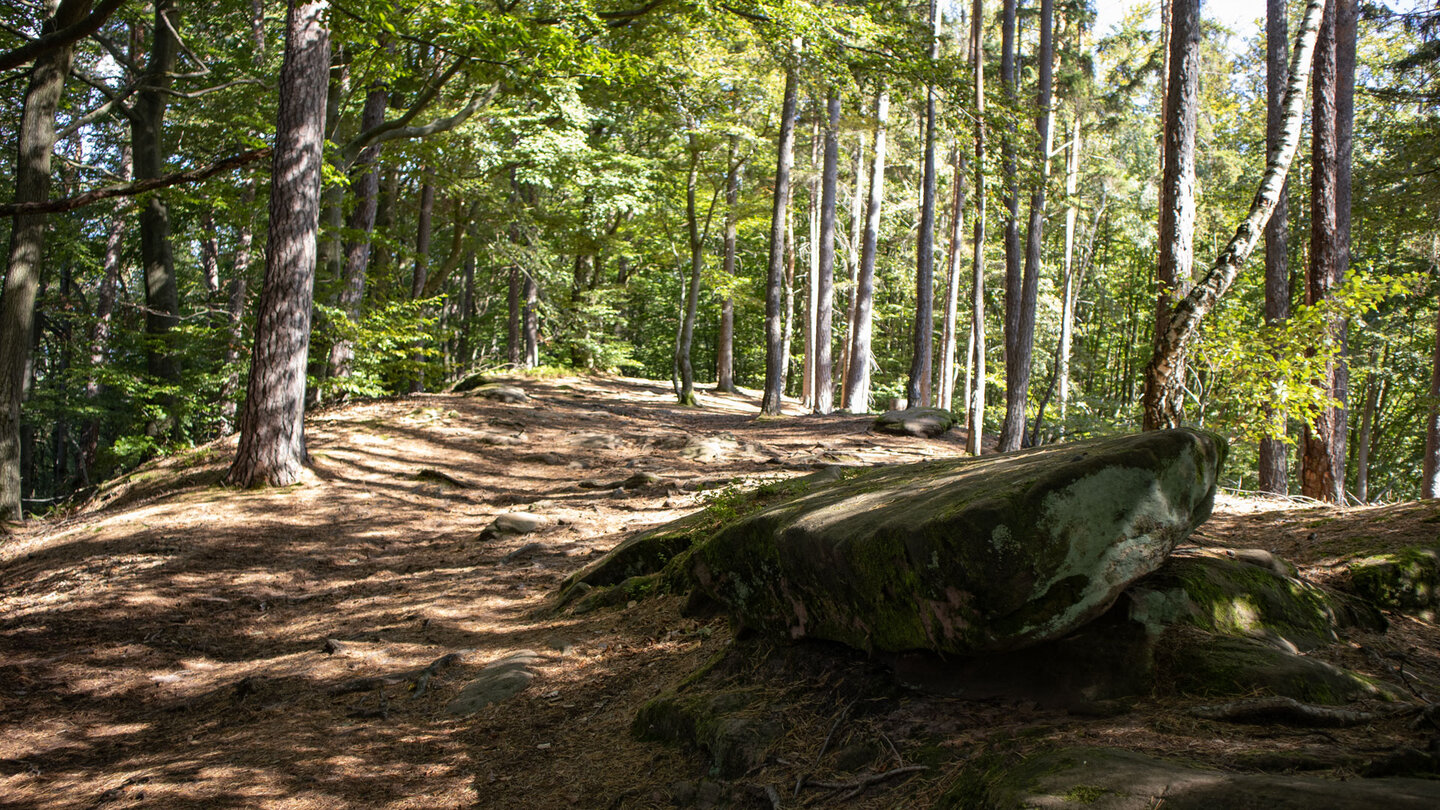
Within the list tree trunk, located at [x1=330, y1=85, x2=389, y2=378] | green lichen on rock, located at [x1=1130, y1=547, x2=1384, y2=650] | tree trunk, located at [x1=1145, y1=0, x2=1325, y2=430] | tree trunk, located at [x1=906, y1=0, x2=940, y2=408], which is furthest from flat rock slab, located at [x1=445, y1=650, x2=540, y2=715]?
tree trunk, located at [x1=906, y1=0, x2=940, y2=408]

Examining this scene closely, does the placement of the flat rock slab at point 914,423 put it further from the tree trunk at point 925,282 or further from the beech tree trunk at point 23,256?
the beech tree trunk at point 23,256

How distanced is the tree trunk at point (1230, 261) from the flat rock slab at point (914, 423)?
833 centimetres

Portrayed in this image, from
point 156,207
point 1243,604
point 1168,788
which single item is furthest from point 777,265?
point 1168,788

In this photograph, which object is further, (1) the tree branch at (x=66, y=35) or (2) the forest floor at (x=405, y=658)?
(1) the tree branch at (x=66, y=35)

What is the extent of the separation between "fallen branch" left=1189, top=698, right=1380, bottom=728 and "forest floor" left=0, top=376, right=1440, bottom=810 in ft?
0.17

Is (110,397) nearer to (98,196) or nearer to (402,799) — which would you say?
(98,196)

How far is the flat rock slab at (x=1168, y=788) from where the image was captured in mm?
1691

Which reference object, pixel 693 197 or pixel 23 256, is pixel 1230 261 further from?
pixel 693 197

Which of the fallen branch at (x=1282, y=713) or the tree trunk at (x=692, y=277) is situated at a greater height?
the tree trunk at (x=692, y=277)

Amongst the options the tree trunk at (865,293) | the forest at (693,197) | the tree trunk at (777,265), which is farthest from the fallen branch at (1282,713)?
the tree trunk at (865,293)

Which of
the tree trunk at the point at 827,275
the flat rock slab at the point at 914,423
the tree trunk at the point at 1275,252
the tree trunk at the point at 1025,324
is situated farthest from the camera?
the tree trunk at the point at 827,275

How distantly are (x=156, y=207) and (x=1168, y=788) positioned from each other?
1601 cm

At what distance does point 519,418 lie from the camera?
1398cm

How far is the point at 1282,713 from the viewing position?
8.36 feet
